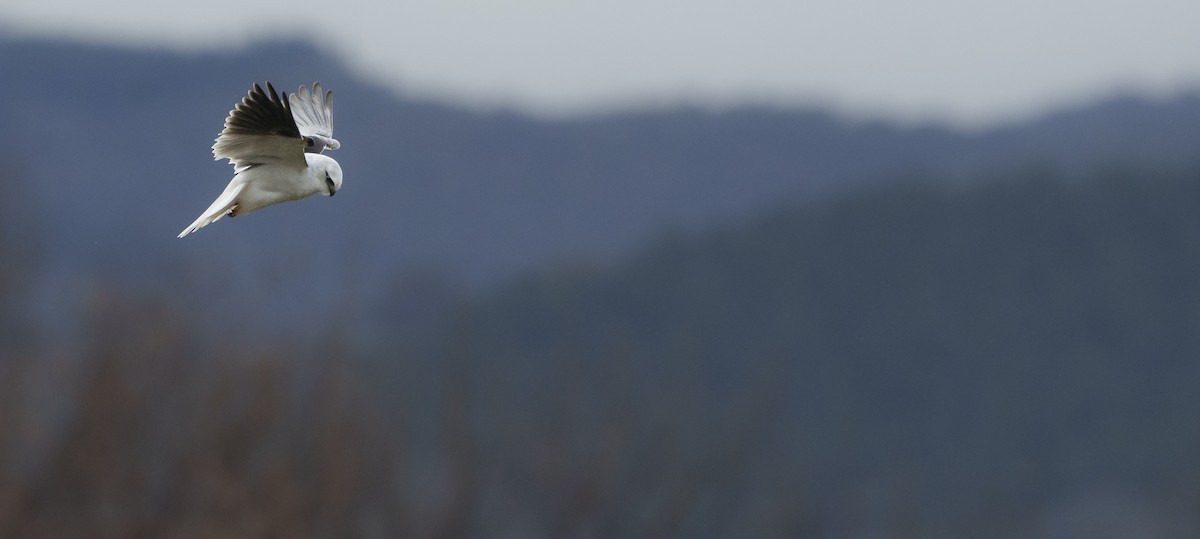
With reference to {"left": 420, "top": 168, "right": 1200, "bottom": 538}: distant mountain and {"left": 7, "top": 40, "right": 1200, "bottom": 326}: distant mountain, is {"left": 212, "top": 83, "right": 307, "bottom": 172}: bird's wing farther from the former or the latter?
{"left": 7, "top": 40, "right": 1200, "bottom": 326}: distant mountain

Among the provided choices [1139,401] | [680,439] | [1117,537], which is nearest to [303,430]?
[680,439]

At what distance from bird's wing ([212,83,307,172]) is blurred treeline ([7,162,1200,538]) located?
2054cm

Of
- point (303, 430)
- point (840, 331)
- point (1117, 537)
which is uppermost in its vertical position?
point (303, 430)

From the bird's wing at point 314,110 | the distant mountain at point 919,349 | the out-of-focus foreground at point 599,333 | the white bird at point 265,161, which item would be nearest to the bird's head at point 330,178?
the white bird at point 265,161

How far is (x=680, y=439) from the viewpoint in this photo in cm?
7738

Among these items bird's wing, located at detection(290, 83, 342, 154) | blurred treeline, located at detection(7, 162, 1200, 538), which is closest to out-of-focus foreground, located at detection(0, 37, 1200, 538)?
blurred treeline, located at detection(7, 162, 1200, 538)

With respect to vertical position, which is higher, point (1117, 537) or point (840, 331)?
point (840, 331)

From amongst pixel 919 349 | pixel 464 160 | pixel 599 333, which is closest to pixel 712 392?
pixel 599 333

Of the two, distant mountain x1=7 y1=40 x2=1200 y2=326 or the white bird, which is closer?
the white bird

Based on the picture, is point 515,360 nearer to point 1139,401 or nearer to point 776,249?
point 776,249

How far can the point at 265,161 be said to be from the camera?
7.67 m

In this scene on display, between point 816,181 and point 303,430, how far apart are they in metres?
141

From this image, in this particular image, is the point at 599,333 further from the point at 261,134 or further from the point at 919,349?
the point at 261,134

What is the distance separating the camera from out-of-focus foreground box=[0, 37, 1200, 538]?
33000 millimetres
